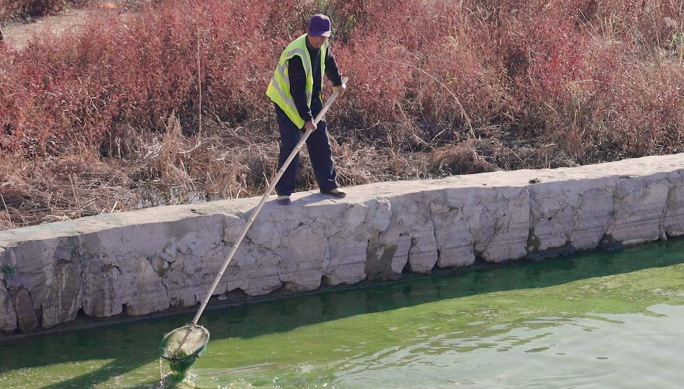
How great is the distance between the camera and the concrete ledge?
19.4ft

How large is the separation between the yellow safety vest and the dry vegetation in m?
1.69

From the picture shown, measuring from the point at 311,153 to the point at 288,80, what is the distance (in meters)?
0.63

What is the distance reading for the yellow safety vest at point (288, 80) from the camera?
628 cm

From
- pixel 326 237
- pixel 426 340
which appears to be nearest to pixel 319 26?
pixel 326 237

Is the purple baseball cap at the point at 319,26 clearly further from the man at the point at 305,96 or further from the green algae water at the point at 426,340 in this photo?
the green algae water at the point at 426,340

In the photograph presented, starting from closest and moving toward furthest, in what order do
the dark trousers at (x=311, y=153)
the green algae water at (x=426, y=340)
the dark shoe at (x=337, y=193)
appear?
1. the green algae water at (x=426, y=340)
2. the dark trousers at (x=311, y=153)
3. the dark shoe at (x=337, y=193)

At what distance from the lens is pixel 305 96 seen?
6.29 meters

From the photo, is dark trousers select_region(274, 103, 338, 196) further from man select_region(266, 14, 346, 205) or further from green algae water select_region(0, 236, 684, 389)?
green algae water select_region(0, 236, 684, 389)

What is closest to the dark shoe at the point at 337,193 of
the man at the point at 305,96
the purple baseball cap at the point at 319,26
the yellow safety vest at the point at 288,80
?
the man at the point at 305,96

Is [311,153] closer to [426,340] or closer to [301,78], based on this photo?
[301,78]

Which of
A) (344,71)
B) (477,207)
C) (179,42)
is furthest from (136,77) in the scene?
(477,207)

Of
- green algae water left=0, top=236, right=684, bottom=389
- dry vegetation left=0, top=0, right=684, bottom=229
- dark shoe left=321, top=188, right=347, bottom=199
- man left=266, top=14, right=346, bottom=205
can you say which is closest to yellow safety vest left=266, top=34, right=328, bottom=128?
man left=266, top=14, right=346, bottom=205

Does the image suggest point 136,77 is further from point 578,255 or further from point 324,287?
point 578,255

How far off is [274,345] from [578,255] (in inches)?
107
